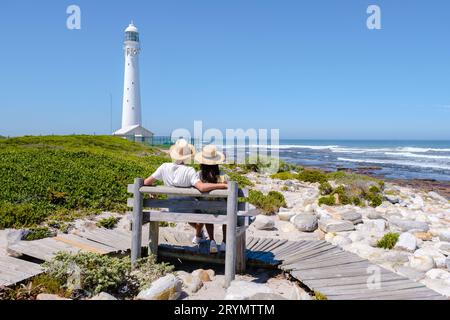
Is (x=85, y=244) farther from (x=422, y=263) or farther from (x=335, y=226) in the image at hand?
(x=335, y=226)

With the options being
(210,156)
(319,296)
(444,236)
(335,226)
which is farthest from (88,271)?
(444,236)

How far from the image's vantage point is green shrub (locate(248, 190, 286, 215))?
11.6m

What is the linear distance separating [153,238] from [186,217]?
2.93ft

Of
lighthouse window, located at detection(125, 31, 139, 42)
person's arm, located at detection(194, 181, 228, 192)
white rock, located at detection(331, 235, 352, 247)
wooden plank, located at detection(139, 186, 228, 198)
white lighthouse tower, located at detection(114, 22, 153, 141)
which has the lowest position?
white rock, located at detection(331, 235, 352, 247)

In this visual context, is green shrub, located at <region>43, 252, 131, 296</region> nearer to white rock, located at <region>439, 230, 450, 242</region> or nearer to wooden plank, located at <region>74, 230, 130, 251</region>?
wooden plank, located at <region>74, 230, 130, 251</region>

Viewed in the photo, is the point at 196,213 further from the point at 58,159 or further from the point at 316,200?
the point at 58,159

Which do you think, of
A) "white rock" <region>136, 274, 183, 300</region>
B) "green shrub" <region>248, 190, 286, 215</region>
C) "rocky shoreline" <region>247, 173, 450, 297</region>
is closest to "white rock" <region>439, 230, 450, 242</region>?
"rocky shoreline" <region>247, 173, 450, 297</region>

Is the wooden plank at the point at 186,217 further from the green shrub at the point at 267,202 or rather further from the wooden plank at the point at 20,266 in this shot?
the green shrub at the point at 267,202

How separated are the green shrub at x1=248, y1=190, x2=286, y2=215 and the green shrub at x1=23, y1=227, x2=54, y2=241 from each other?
560cm

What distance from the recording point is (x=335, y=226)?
9438 millimetres

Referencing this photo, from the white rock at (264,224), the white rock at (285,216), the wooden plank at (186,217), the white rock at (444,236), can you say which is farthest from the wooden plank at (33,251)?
the white rock at (444,236)
